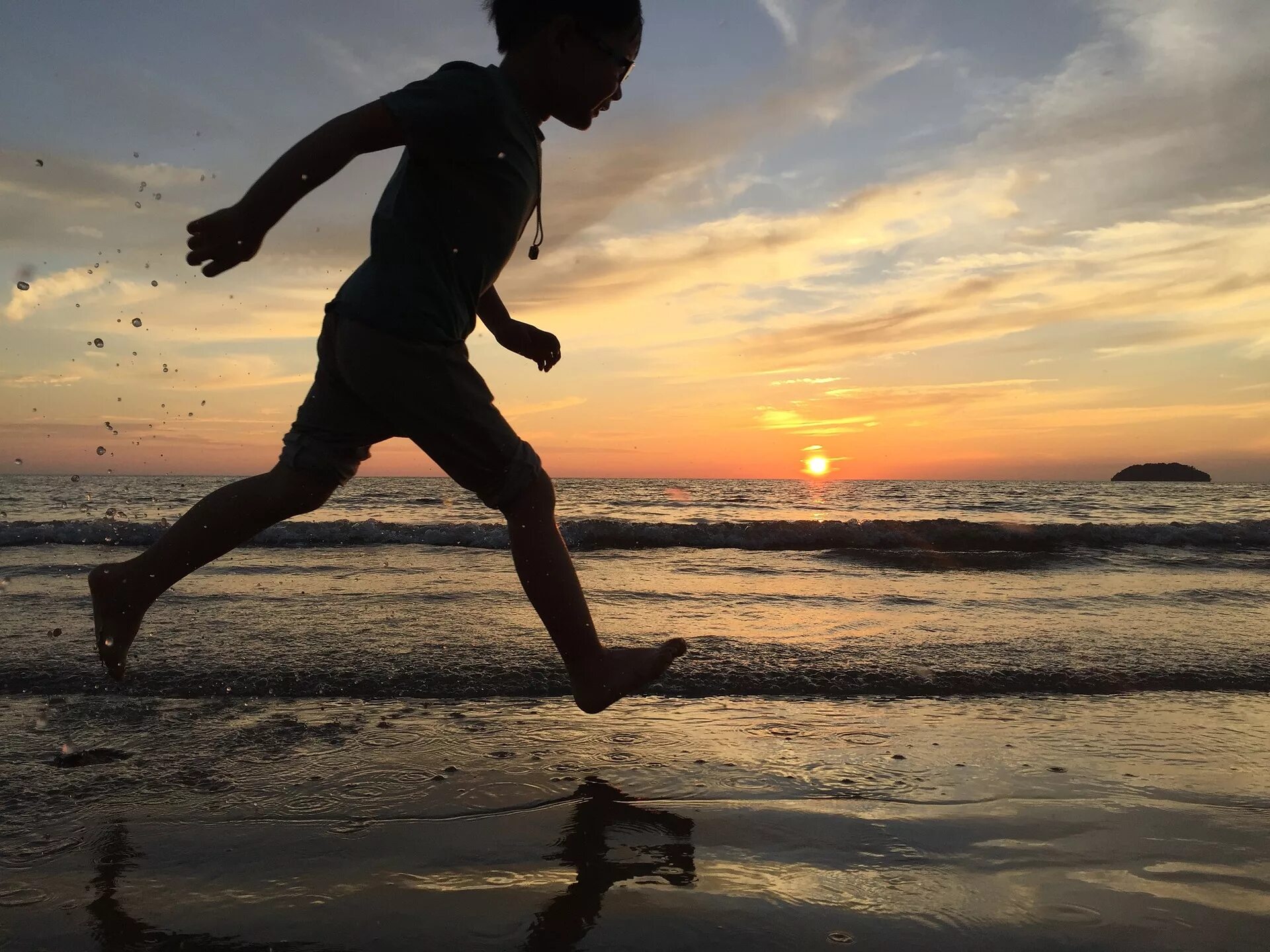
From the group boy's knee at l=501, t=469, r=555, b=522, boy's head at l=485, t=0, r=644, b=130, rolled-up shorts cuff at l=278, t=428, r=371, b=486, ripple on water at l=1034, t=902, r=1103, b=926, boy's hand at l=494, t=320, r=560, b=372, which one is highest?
boy's head at l=485, t=0, r=644, b=130

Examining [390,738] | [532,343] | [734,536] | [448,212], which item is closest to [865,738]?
[390,738]

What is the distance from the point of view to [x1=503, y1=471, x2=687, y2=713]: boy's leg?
6.83 feet

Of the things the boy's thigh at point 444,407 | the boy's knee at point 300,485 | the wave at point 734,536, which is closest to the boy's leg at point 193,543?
the boy's knee at point 300,485

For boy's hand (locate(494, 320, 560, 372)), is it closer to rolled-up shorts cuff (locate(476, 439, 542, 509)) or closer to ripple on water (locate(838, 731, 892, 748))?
rolled-up shorts cuff (locate(476, 439, 542, 509))

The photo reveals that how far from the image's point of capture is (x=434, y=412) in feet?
6.44

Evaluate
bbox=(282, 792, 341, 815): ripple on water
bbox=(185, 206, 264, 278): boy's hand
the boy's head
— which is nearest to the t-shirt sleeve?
the boy's head

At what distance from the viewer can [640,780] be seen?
2176 mm

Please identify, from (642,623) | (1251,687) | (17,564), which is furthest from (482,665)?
(17,564)

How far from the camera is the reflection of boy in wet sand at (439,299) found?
69.4 inches

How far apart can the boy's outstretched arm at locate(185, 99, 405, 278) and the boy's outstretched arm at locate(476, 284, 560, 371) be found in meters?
0.74

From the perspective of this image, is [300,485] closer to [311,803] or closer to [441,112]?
[311,803]

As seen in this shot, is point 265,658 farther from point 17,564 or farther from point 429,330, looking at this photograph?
point 17,564

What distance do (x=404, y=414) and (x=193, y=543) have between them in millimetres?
691

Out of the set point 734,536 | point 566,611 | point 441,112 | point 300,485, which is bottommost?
point 734,536
